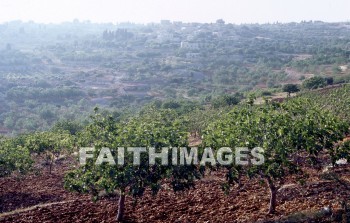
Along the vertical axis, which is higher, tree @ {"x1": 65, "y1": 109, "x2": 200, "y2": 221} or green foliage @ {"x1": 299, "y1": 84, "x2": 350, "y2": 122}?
tree @ {"x1": 65, "y1": 109, "x2": 200, "y2": 221}

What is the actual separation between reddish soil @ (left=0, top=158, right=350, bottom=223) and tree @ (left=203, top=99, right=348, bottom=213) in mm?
1130

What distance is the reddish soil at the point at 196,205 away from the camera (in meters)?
13.0

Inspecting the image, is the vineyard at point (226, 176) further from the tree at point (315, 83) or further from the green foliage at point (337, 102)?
the tree at point (315, 83)

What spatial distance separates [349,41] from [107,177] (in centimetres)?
12714

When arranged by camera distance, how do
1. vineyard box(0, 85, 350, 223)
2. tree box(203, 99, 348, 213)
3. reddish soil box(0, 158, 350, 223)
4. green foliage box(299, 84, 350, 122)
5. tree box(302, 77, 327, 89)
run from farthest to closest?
tree box(302, 77, 327, 89), green foliage box(299, 84, 350, 122), reddish soil box(0, 158, 350, 223), vineyard box(0, 85, 350, 223), tree box(203, 99, 348, 213)

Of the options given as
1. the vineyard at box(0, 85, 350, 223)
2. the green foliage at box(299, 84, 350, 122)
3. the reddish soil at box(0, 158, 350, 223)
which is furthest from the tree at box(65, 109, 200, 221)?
the green foliage at box(299, 84, 350, 122)

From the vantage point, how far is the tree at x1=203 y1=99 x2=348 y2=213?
39.0ft

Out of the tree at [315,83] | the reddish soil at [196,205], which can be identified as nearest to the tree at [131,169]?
the reddish soil at [196,205]

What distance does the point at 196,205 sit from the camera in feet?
47.3

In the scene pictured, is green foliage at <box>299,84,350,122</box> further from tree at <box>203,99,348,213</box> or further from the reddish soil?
tree at <box>203,99,348,213</box>

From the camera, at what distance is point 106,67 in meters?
117

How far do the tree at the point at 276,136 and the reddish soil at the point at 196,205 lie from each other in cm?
113

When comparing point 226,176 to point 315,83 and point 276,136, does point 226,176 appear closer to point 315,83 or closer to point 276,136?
point 276,136

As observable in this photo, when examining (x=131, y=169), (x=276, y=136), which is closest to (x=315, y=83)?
(x=276, y=136)
